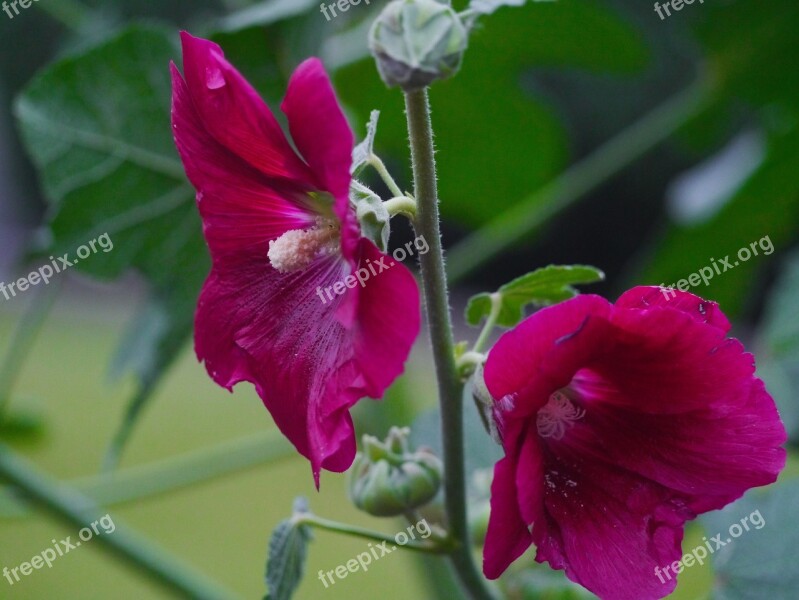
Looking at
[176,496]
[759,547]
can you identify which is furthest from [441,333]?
[176,496]

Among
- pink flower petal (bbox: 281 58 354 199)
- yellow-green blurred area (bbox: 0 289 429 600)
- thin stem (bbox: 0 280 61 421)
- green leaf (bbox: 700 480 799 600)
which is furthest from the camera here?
yellow-green blurred area (bbox: 0 289 429 600)

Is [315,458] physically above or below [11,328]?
above

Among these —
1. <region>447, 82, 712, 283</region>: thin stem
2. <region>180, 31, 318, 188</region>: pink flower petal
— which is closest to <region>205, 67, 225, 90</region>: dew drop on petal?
<region>180, 31, 318, 188</region>: pink flower petal

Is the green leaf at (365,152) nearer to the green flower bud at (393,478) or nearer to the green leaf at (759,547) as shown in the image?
the green flower bud at (393,478)

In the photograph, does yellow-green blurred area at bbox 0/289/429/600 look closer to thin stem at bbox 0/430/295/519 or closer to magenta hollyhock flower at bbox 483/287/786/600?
thin stem at bbox 0/430/295/519

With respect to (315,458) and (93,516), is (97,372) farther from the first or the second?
(315,458)

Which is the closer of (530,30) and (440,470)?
(440,470)

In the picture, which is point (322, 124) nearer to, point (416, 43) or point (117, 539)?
point (416, 43)

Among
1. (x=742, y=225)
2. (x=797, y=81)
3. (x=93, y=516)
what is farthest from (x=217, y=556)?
(x=797, y=81)
